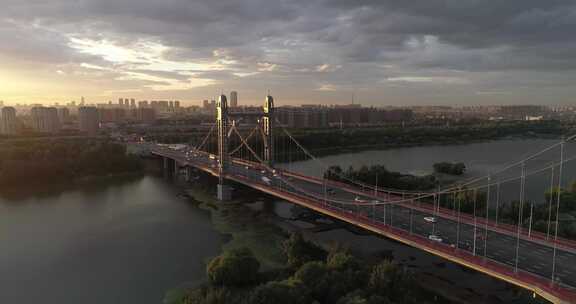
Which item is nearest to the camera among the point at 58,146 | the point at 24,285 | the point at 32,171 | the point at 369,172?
the point at 24,285

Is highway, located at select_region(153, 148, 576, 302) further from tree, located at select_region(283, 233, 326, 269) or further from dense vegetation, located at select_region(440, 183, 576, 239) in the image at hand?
dense vegetation, located at select_region(440, 183, 576, 239)

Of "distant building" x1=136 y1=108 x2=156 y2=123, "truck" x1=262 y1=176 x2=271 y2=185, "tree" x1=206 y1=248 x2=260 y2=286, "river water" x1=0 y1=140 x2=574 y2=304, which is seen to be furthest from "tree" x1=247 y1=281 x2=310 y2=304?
"distant building" x1=136 y1=108 x2=156 y2=123

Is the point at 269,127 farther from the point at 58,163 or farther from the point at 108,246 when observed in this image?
the point at 58,163

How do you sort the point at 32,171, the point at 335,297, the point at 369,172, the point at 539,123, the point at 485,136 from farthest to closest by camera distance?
1. the point at 539,123
2. the point at 485,136
3. the point at 32,171
4. the point at 369,172
5. the point at 335,297

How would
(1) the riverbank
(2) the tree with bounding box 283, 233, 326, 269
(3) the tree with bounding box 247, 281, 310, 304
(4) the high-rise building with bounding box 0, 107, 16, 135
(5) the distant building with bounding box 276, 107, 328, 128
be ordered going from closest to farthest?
(3) the tree with bounding box 247, 281, 310, 304 < (1) the riverbank < (2) the tree with bounding box 283, 233, 326, 269 < (4) the high-rise building with bounding box 0, 107, 16, 135 < (5) the distant building with bounding box 276, 107, 328, 128

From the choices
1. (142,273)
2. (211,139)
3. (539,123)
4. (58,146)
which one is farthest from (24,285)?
(539,123)

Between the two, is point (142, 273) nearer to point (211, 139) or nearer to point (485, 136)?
point (211, 139)
